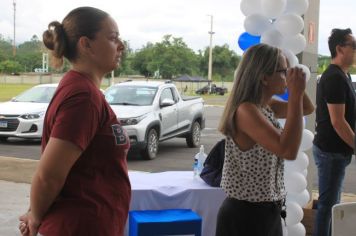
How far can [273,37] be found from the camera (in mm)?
4254

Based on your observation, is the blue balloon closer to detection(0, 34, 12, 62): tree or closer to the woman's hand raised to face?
the woman's hand raised to face

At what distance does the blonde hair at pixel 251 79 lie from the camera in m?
2.62

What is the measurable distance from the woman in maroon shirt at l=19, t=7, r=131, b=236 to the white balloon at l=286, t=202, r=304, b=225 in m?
2.52

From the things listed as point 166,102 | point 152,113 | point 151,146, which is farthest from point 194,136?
point 152,113

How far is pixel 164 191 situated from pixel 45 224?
2.39 m

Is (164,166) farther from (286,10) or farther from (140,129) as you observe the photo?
(286,10)

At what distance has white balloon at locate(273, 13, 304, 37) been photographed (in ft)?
14.0

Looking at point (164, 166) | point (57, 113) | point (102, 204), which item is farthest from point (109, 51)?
point (164, 166)

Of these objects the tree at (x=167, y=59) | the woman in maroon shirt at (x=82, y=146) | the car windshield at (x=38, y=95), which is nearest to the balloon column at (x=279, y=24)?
the woman in maroon shirt at (x=82, y=146)

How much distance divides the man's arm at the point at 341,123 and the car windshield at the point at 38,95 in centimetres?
1003

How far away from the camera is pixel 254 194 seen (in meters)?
2.66

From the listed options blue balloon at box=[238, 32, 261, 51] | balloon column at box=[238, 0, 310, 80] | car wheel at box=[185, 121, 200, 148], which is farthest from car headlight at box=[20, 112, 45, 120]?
balloon column at box=[238, 0, 310, 80]

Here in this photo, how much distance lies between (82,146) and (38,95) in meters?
11.8

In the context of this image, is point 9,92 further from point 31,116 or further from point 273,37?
point 273,37
